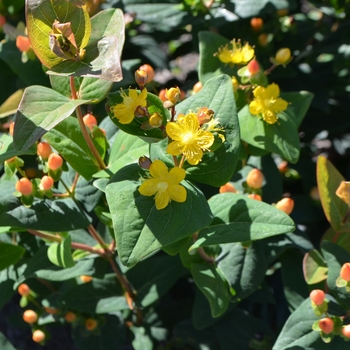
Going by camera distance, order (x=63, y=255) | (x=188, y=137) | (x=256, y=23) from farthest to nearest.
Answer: (x=256, y=23) → (x=63, y=255) → (x=188, y=137)

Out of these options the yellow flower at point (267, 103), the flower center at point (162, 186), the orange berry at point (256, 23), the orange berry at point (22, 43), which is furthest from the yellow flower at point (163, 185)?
the orange berry at point (256, 23)

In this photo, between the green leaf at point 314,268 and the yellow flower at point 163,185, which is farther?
the green leaf at point 314,268

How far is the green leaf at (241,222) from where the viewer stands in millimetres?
829

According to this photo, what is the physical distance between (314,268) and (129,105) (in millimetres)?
545

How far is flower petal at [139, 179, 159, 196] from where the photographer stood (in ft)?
2.46

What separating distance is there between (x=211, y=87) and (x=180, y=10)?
0.57 meters

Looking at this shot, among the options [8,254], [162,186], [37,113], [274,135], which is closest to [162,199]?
[162,186]

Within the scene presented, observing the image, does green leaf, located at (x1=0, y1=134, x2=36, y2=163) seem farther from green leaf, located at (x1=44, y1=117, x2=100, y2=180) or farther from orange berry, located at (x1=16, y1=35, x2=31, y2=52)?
Result: orange berry, located at (x1=16, y1=35, x2=31, y2=52)

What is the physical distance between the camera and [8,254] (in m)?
1.05

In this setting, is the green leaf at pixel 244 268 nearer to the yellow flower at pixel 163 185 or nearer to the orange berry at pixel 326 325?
the orange berry at pixel 326 325

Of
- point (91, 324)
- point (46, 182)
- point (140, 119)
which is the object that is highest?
point (140, 119)

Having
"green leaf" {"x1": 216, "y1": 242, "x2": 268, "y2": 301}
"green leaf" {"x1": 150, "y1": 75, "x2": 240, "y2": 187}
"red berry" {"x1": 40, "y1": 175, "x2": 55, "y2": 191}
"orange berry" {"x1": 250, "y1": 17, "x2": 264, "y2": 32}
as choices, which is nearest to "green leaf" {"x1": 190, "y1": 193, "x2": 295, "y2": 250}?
"green leaf" {"x1": 150, "y1": 75, "x2": 240, "y2": 187}

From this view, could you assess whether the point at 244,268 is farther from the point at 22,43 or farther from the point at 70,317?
the point at 22,43

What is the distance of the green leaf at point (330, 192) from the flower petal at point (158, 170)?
0.41 metres
